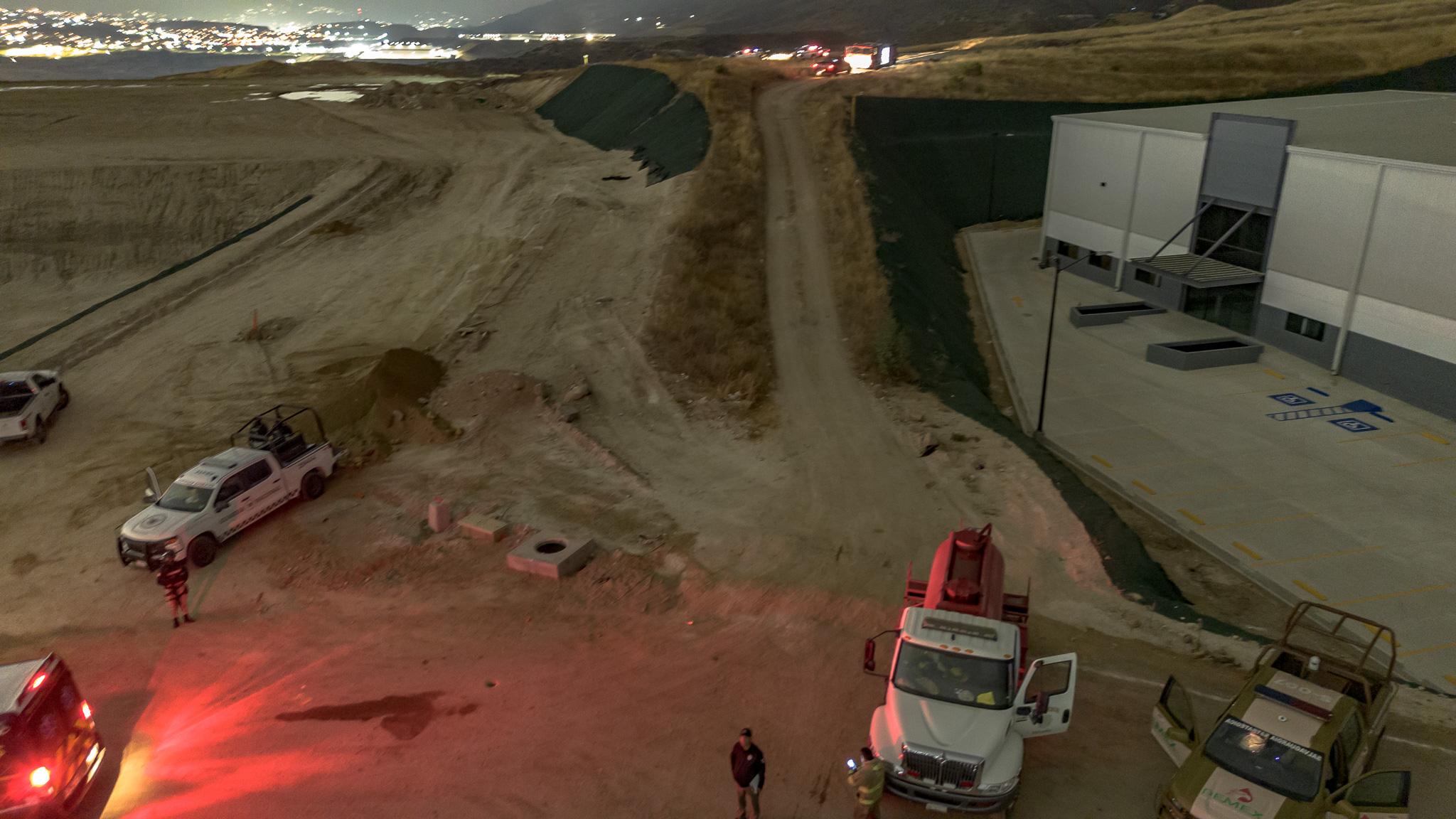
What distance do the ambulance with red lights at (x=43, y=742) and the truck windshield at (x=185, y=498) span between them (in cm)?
687

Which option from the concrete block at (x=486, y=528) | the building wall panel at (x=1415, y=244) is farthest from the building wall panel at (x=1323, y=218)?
the concrete block at (x=486, y=528)

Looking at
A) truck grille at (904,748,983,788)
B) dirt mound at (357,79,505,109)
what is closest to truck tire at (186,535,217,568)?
truck grille at (904,748,983,788)

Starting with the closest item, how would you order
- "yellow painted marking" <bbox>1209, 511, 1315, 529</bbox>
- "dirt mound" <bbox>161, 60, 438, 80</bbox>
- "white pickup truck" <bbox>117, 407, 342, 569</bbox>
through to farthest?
"white pickup truck" <bbox>117, 407, 342, 569</bbox>, "yellow painted marking" <bbox>1209, 511, 1315, 529</bbox>, "dirt mound" <bbox>161, 60, 438, 80</bbox>

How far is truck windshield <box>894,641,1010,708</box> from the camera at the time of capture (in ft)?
37.3

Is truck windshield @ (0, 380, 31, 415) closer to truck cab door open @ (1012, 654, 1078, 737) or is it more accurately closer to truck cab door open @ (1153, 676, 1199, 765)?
truck cab door open @ (1012, 654, 1078, 737)

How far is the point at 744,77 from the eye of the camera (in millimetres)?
57219

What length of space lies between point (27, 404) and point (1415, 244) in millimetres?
41878

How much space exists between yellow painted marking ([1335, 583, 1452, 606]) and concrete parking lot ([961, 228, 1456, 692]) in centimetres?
3

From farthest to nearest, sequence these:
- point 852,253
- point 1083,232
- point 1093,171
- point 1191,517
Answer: point 1083,232 < point 1093,171 < point 852,253 < point 1191,517

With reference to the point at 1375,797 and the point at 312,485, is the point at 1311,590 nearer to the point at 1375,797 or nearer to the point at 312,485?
the point at 1375,797

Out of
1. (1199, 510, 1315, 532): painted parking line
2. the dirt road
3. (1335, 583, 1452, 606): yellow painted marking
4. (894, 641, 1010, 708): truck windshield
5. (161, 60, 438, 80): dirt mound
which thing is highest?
(161, 60, 438, 80): dirt mound

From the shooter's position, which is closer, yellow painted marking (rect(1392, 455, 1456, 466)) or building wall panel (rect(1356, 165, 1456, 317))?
yellow painted marking (rect(1392, 455, 1456, 466))

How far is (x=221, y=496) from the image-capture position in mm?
18312

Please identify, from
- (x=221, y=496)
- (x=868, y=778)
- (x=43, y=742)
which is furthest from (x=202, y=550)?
(x=868, y=778)
